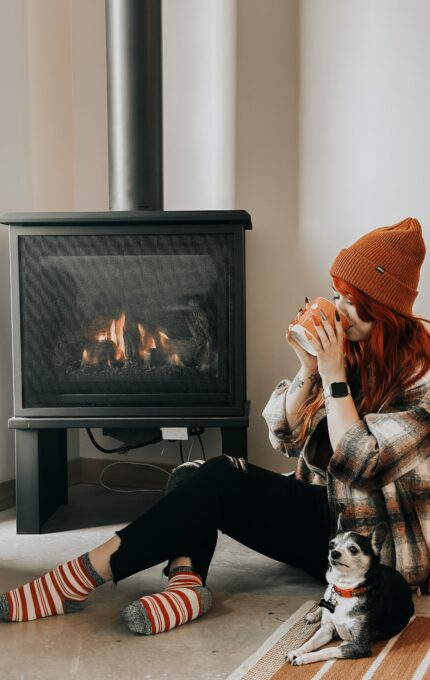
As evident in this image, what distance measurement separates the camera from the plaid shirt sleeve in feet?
5.21

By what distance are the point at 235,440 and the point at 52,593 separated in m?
0.84

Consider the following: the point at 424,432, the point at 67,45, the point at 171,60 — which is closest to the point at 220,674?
the point at 424,432

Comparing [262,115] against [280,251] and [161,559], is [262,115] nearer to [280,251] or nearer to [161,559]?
[280,251]

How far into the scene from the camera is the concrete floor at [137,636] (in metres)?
1.48

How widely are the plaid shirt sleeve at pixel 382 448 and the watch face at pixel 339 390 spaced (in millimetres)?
65

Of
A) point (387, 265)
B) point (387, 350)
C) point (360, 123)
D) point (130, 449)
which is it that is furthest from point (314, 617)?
point (360, 123)

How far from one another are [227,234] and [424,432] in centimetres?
98

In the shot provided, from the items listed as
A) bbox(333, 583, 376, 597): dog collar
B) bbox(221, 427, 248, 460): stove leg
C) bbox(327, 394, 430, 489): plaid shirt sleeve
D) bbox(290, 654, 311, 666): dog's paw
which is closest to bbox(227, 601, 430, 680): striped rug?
bbox(290, 654, 311, 666): dog's paw

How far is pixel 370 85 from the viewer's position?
2553mm

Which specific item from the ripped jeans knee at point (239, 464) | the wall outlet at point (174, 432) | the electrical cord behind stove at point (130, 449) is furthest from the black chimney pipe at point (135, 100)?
the ripped jeans knee at point (239, 464)

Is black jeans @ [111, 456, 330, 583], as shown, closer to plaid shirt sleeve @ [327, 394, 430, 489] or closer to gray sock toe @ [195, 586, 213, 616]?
gray sock toe @ [195, 586, 213, 616]

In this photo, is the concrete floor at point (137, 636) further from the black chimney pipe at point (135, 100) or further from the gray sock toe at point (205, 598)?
the black chimney pipe at point (135, 100)

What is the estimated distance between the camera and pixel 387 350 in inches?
66.7

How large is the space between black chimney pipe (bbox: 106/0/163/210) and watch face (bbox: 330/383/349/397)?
1.10 metres
